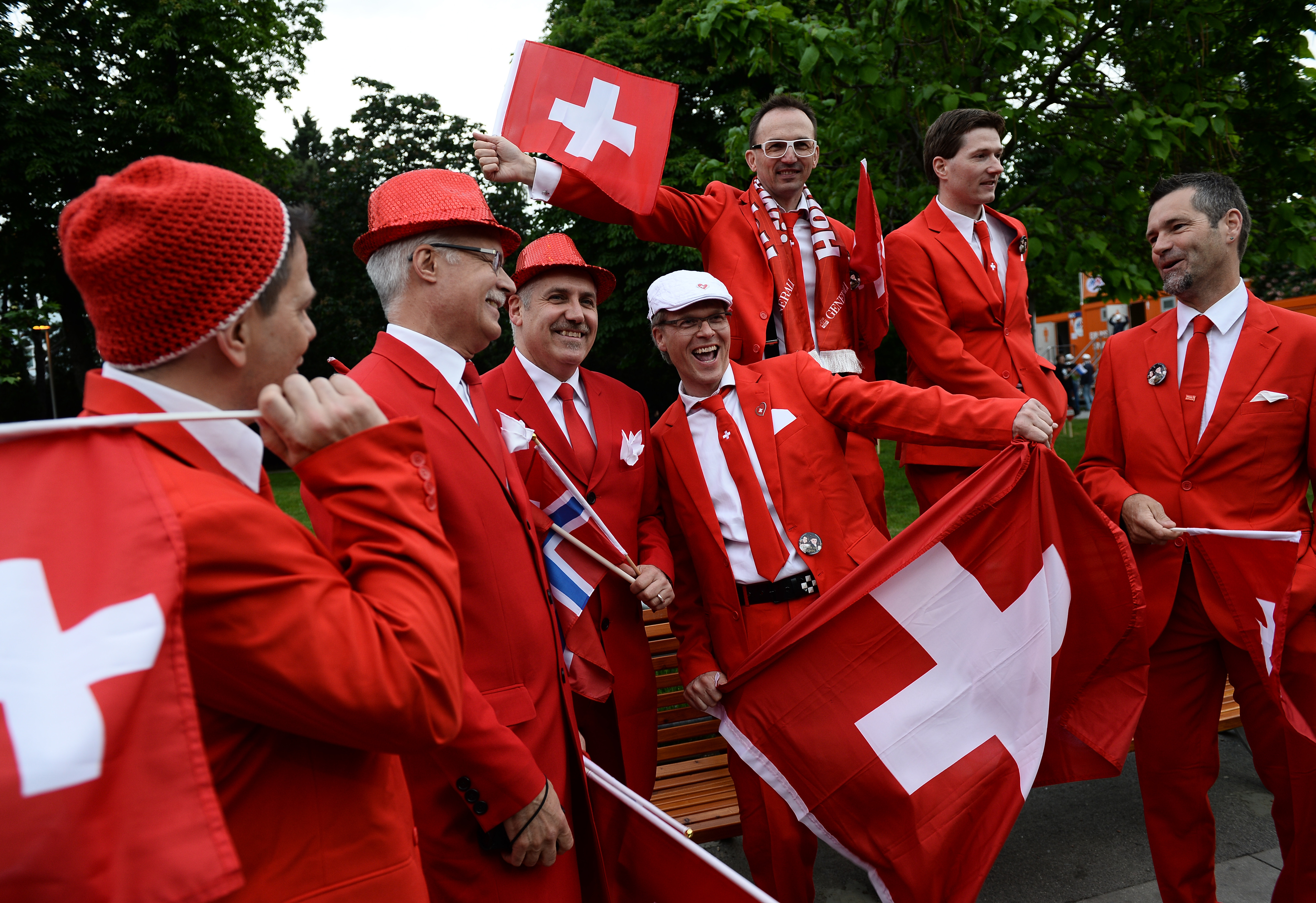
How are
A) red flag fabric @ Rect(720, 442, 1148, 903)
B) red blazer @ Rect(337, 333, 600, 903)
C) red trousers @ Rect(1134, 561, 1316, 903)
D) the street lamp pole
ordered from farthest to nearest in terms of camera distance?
the street lamp pole < red trousers @ Rect(1134, 561, 1316, 903) < red flag fabric @ Rect(720, 442, 1148, 903) < red blazer @ Rect(337, 333, 600, 903)

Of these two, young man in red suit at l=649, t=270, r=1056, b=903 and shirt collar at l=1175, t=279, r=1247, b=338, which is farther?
shirt collar at l=1175, t=279, r=1247, b=338

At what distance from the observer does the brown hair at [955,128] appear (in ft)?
14.6

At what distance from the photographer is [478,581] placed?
95.6 inches

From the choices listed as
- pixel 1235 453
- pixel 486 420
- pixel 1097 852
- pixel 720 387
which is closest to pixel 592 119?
pixel 720 387

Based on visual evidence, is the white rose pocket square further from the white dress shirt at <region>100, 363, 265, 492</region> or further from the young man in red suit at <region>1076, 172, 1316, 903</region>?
the white dress shirt at <region>100, 363, 265, 492</region>

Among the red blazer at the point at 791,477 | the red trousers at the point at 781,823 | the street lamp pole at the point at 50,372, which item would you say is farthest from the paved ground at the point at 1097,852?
the street lamp pole at the point at 50,372

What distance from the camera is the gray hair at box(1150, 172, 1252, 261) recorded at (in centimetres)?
378

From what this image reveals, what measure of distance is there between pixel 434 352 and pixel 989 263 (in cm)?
281

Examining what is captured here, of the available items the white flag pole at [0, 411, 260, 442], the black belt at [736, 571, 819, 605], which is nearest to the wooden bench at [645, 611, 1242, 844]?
the black belt at [736, 571, 819, 605]

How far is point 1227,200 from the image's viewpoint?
3.83m

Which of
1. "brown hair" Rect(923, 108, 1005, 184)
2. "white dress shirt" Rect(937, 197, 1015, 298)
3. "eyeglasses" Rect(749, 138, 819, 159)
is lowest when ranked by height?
"white dress shirt" Rect(937, 197, 1015, 298)

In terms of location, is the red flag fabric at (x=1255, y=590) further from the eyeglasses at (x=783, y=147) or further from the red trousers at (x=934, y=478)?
the eyeglasses at (x=783, y=147)

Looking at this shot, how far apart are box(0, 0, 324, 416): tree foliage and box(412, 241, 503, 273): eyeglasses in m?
18.4

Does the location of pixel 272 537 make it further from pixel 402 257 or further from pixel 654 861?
pixel 654 861
